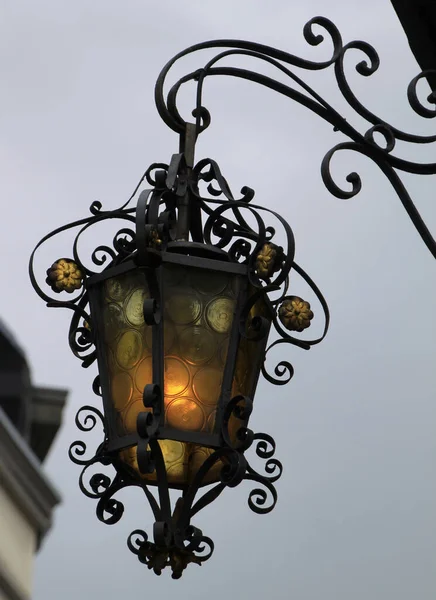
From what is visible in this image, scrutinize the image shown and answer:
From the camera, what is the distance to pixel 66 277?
4.58 m

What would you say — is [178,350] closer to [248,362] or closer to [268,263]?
[248,362]

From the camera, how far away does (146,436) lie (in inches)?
163

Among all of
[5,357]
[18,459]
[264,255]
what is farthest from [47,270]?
[18,459]

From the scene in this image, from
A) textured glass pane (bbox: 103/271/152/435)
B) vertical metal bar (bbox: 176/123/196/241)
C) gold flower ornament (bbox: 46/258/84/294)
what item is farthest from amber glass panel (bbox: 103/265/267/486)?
vertical metal bar (bbox: 176/123/196/241)

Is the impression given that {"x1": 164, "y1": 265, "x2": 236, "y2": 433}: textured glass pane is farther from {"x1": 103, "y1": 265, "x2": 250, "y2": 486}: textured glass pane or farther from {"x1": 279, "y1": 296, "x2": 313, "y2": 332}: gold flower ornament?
{"x1": 279, "y1": 296, "x2": 313, "y2": 332}: gold flower ornament

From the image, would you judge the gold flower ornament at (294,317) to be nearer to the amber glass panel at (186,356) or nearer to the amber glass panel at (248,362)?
the amber glass panel at (248,362)

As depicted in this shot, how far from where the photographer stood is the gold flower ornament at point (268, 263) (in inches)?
175

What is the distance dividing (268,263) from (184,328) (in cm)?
35

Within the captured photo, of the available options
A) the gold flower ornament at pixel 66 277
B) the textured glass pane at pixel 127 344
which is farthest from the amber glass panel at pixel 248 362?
the gold flower ornament at pixel 66 277

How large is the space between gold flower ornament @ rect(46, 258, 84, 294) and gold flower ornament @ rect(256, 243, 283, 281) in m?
0.56

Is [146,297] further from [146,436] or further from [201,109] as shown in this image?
[201,109]

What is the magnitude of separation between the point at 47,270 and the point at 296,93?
0.98 metres

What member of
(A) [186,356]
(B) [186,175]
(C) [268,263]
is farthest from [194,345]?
(B) [186,175]

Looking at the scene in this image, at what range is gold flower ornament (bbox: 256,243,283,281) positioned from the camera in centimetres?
445
